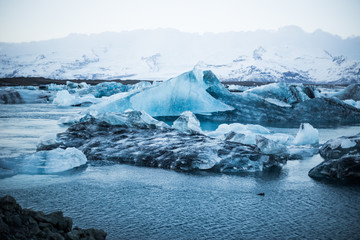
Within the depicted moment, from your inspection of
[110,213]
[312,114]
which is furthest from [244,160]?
[312,114]

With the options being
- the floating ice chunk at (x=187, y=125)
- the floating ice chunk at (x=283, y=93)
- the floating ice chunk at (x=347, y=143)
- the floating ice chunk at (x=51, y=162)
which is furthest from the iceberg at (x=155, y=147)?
the floating ice chunk at (x=283, y=93)

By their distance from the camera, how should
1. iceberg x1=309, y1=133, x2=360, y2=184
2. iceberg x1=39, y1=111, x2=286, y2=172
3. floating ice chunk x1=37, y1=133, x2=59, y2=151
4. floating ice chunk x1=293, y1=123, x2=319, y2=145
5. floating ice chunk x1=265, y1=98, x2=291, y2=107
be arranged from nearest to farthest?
iceberg x1=309, y1=133, x2=360, y2=184 → iceberg x1=39, y1=111, x2=286, y2=172 → floating ice chunk x1=37, y1=133, x2=59, y2=151 → floating ice chunk x1=293, y1=123, x2=319, y2=145 → floating ice chunk x1=265, y1=98, x2=291, y2=107

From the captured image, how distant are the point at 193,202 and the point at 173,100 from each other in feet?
21.8

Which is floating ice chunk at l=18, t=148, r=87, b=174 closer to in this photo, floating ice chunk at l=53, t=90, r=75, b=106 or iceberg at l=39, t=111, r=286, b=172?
iceberg at l=39, t=111, r=286, b=172

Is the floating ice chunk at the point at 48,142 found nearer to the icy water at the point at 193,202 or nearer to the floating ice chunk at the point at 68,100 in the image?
the icy water at the point at 193,202

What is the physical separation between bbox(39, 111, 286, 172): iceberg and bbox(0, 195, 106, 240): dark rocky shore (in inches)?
82.7

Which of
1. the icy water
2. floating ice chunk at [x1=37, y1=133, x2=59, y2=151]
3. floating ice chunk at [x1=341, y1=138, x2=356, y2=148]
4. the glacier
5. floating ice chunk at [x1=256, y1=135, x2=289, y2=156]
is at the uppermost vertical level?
the glacier

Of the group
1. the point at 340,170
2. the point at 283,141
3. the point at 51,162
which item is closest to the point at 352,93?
the point at 283,141

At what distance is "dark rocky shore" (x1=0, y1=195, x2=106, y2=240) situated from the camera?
1638mm

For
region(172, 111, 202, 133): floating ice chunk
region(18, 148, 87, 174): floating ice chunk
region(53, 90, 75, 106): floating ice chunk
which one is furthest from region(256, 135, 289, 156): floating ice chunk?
region(53, 90, 75, 106): floating ice chunk

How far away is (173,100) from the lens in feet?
30.5

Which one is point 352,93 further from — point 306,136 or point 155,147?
point 155,147

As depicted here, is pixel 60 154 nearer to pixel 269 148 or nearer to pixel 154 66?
pixel 269 148

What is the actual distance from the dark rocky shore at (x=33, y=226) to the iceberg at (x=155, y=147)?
210cm
